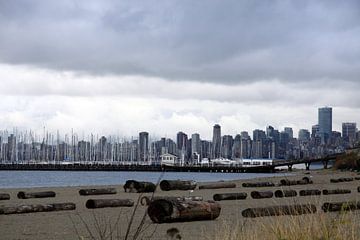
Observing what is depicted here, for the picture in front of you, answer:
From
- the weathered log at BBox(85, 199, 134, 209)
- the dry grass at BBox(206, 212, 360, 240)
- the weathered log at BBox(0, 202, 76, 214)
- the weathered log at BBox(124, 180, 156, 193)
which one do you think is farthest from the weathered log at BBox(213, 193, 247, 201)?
the dry grass at BBox(206, 212, 360, 240)

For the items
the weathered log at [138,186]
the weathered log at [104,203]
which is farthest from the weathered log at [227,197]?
the weathered log at [138,186]

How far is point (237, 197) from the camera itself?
28.2 metres

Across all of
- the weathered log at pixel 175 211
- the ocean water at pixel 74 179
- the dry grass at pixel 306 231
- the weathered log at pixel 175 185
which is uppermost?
the dry grass at pixel 306 231

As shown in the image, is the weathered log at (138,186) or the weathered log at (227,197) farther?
the weathered log at (138,186)

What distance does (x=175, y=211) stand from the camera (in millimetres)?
17031

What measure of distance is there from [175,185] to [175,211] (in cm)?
2159

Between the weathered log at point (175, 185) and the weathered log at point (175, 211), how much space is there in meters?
19.7

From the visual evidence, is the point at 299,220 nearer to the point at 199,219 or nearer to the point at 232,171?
the point at 199,219

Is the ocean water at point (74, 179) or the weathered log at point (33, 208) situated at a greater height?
the weathered log at point (33, 208)

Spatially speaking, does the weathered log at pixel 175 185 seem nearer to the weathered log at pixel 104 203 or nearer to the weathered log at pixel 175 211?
the weathered log at pixel 104 203

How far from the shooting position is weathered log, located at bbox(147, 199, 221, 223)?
1695 centimetres

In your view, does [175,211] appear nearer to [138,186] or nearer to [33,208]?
[33,208]

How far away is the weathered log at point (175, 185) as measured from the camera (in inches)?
1489

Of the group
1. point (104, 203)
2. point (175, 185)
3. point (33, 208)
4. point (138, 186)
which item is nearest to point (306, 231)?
point (33, 208)
